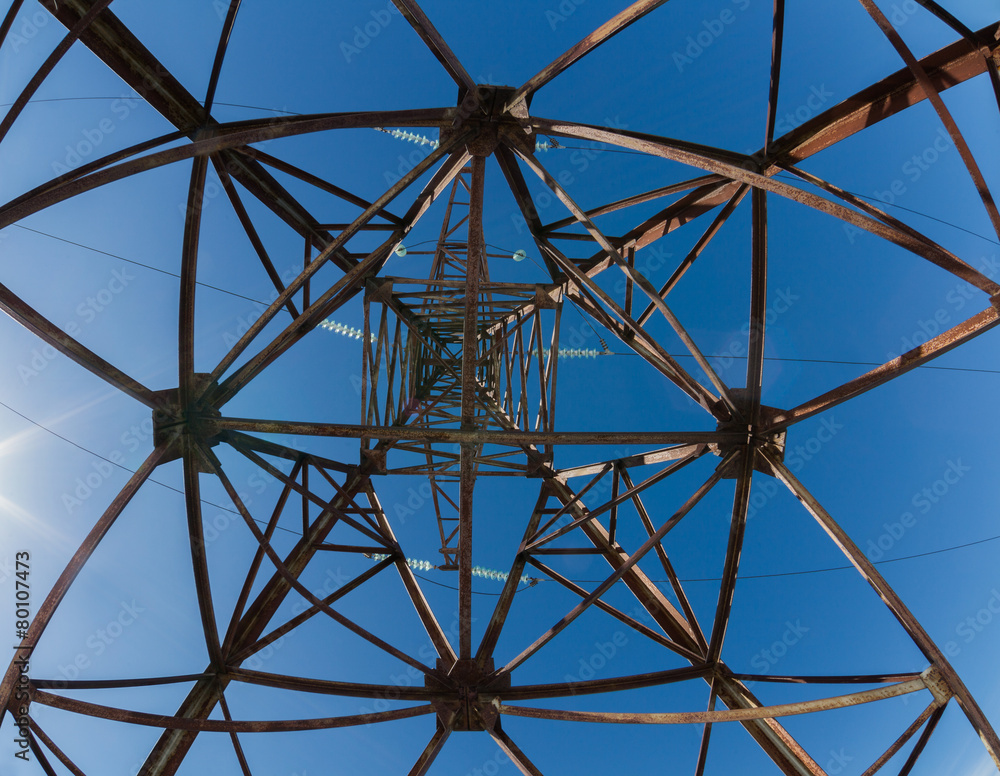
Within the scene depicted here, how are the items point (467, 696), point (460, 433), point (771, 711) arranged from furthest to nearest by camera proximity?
point (467, 696)
point (460, 433)
point (771, 711)

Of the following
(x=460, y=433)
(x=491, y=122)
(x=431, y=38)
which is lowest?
(x=460, y=433)

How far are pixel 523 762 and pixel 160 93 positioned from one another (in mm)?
11329

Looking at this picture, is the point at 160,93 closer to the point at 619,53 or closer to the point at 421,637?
the point at 619,53

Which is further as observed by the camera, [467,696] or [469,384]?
[467,696]

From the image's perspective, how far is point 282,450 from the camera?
12.2 m

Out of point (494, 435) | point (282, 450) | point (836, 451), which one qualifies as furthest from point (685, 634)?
point (836, 451)

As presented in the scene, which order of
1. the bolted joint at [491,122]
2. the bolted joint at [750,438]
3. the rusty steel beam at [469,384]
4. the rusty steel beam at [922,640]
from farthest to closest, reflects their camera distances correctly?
the bolted joint at [750,438]
the bolted joint at [491,122]
the rusty steel beam at [469,384]
the rusty steel beam at [922,640]

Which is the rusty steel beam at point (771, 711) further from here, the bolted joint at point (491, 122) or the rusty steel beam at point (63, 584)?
the bolted joint at point (491, 122)

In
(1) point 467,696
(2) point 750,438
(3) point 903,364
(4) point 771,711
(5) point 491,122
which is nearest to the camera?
(4) point 771,711

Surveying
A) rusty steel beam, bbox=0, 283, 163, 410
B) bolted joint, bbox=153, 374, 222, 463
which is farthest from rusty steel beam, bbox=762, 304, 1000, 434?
rusty steel beam, bbox=0, 283, 163, 410

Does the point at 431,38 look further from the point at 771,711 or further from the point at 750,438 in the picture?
the point at 771,711

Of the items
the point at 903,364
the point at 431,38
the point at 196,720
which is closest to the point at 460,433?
the point at 196,720

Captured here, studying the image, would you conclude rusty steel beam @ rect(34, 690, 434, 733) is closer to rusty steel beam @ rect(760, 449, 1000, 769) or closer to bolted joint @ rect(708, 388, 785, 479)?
bolted joint @ rect(708, 388, 785, 479)

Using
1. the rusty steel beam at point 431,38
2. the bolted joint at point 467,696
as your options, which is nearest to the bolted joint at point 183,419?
the bolted joint at point 467,696
